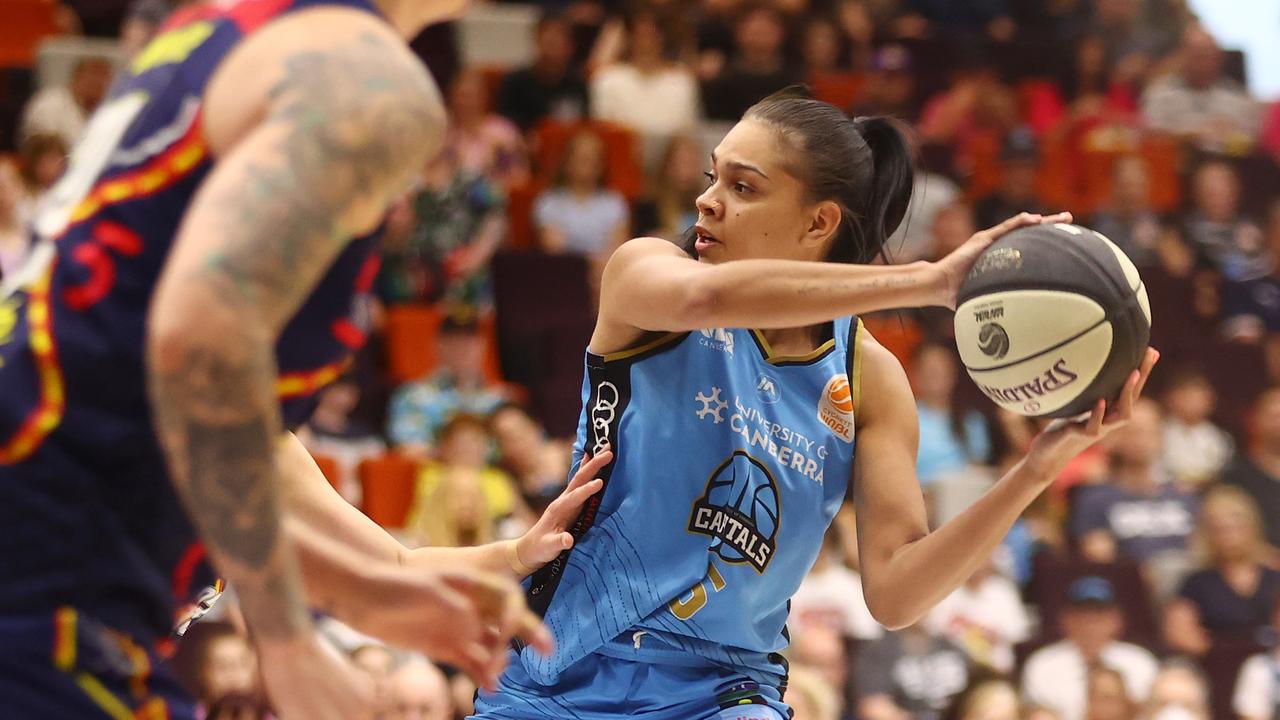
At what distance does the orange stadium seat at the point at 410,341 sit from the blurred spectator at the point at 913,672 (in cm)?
315

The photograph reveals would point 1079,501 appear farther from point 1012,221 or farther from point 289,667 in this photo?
point 289,667

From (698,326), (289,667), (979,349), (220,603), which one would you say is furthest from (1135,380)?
(220,603)

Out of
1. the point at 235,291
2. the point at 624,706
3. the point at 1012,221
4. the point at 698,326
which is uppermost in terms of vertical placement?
the point at 235,291

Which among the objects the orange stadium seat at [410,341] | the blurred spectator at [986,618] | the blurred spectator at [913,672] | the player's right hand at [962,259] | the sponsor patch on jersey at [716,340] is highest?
the player's right hand at [962,259]

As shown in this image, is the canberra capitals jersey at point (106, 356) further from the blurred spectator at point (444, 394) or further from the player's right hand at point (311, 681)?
the blurred spectator at point (444, 394)

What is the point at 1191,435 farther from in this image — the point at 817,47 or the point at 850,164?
the point at 850,164

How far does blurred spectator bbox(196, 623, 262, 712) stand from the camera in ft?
20.7

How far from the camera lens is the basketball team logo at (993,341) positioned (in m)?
3.11

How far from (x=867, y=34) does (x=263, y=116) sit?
11644 millimetres

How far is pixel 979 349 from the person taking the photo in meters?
3.17

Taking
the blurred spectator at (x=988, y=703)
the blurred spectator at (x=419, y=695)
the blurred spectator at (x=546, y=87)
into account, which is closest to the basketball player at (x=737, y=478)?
the blurred spectator at (x=419, y=695)

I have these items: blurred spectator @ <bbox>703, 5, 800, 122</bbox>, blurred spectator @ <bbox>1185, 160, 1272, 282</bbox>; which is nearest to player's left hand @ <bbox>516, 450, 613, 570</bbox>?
blurred spectator @ <bbox>703, 5, 800, 122</bbox>

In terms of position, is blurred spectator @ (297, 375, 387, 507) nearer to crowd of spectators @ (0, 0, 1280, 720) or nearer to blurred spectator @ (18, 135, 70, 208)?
crowd of spectators @ (0, 0, 1280, 720)

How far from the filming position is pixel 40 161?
860 centimetres
